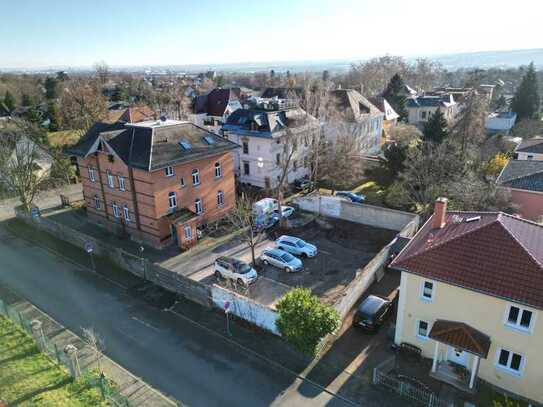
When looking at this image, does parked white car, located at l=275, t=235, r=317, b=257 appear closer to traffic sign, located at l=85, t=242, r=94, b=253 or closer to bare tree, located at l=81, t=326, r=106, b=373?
traffic sign, located at l=85, t=242, r=94, b=253

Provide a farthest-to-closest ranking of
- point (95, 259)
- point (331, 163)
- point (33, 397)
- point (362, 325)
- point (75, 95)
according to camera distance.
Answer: point (75, 95) → point (331, 163) → point (95, 259) → point (362, 325) → point (33, 397)

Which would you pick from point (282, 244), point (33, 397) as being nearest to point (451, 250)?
point (282, 244)

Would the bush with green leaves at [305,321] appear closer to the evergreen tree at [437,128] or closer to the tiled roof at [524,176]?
the tiled roof at [524,176]

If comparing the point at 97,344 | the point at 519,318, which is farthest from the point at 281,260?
the point at 519,318

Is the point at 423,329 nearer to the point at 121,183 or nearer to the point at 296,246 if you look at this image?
the point at 296,246

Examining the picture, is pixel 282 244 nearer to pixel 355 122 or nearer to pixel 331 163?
pixel 331 163

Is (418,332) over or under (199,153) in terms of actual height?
under

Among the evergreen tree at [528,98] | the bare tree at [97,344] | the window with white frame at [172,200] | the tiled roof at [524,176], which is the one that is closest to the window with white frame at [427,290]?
the bare tree at [97,344]

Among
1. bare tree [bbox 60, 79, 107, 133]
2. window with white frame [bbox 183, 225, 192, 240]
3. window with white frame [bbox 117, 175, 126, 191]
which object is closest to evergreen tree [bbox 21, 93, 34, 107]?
bare tree [bbox 60, 79, 107, 133]
